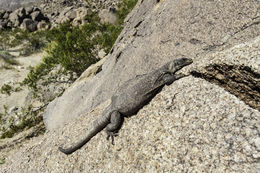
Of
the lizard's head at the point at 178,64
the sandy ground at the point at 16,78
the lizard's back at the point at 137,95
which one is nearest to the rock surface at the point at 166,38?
the lizard's head at the point at 178,64

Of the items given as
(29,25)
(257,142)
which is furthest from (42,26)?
(257,142)

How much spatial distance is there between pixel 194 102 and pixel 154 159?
1.44 meters

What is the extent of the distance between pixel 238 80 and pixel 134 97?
2441 millimetres

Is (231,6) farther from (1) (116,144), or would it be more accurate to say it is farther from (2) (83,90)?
(2) (83,90)

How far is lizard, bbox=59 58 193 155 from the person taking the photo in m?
4.54

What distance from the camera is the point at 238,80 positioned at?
321 centimetres

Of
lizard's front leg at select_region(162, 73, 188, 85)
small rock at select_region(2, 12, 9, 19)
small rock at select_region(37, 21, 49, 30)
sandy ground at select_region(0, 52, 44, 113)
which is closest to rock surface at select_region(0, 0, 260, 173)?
lizard's front leg at select_region(162, 73, 188, 85)

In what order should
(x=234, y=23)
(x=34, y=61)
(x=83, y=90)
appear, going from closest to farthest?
1. (x=234, y=23)
2. (x=83, y=90)
3. (x=34, y=61)

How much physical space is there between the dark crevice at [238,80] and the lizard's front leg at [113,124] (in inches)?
100

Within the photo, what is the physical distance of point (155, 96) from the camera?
4566 millimetres

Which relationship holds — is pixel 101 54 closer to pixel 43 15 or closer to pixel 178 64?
pixel 178 64

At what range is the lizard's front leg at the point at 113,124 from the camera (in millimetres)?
4562

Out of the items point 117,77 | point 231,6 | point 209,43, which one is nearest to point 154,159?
point 209,43

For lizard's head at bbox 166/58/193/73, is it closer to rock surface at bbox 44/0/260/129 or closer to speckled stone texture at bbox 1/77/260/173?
rock surface at bbox 44/0/260/129
